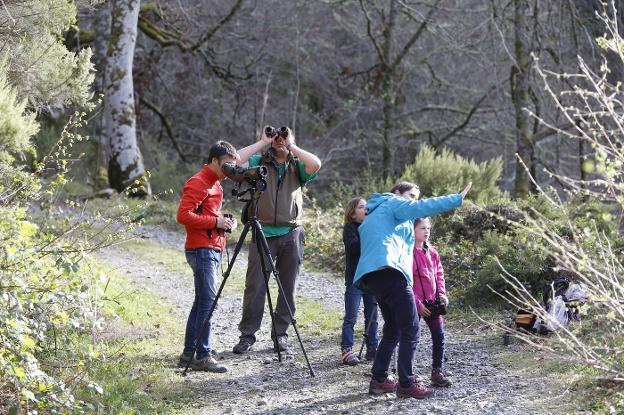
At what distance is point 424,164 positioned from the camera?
1452 cm

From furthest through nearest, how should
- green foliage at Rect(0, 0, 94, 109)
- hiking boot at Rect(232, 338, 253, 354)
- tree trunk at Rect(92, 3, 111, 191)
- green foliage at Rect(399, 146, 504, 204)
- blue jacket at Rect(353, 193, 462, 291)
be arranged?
1. tree trunk at Rect(92, 3, 111, 191)
2. green foliage at Rect(399, 146, 504, 204)
3. green foliage at Rect(0, 0, 94, 109)
4. hiking boot at Rect(232, 338, 253, 354)
5. blue jacket at Rect(353, 193, 462, 291)

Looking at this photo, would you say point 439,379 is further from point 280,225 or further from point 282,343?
point 280,225

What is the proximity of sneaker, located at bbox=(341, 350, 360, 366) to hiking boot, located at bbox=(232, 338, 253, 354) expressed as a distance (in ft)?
3.08

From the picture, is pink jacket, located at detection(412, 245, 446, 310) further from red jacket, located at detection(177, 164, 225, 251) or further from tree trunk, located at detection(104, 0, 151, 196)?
tree trunk, located at detection(104, 0, 151, 196)

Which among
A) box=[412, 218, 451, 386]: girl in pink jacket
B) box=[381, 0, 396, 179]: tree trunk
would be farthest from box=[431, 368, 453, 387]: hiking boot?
Result: box=[381, 0, 396, 179]: tree trunk

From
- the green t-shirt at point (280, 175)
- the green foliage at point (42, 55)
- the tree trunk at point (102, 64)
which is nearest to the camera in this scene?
the green t-shirt at point (280, 175)

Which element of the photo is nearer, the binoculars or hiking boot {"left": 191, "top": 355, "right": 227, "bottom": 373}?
hiking boot {"left": 191, "top": 355, "right": 227, "bottom": 373}

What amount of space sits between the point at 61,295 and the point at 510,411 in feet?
10.5

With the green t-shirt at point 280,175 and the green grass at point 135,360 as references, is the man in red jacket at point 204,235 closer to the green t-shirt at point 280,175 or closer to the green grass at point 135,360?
the green grass at point 135,360

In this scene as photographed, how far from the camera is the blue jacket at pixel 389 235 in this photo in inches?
234

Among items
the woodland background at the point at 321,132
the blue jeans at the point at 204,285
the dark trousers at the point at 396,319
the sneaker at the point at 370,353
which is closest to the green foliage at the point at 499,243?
the woodland background at the point at 321,132

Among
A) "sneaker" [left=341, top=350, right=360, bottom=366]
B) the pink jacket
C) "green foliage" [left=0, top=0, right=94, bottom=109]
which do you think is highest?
"green foliage" [left=0, top=0, right=94, bottom=109]

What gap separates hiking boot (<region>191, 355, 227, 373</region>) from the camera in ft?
Answer: 22.4

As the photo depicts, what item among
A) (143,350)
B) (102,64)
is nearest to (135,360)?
(143,350)
